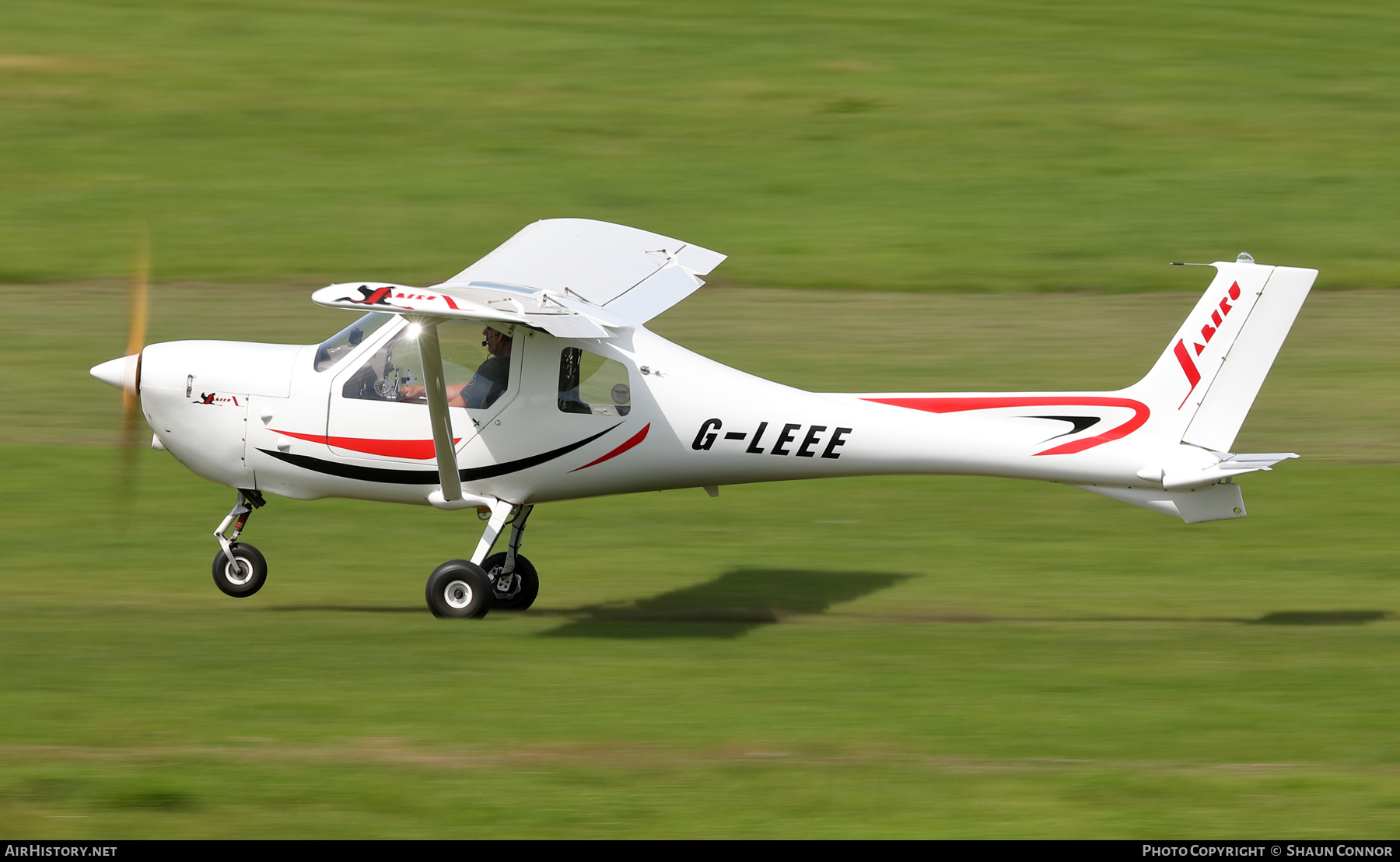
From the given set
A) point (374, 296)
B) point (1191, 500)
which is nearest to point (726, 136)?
point (1191, 500)

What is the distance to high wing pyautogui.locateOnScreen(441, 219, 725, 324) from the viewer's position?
12.8 meters

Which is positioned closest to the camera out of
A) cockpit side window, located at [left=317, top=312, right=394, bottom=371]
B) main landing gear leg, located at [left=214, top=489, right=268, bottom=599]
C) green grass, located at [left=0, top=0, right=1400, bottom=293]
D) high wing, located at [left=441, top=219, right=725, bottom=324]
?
cockpit side window, located at [left=317, top=312, right=394, bottom=371]

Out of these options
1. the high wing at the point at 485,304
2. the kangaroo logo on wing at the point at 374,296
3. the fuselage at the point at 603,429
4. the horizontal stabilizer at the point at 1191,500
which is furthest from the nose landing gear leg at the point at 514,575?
the horizontal stabilizer at the point at 1191,500

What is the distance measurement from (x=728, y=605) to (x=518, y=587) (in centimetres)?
156

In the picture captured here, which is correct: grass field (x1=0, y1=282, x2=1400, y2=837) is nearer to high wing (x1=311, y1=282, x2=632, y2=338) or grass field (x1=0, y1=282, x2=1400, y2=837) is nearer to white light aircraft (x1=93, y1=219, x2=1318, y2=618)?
white light aircraft (x1=93, y1=219, x2=1318, y2=618)

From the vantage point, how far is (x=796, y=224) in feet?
83.0

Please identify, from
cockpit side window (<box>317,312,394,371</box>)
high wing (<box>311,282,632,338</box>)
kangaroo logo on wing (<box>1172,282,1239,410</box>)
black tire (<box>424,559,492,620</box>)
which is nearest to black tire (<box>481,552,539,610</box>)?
black tire (<box>424,559,492,620</box>)

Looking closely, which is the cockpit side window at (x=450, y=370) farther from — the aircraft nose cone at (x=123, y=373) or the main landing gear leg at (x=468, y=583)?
the aircraft nose cone at (x=123, y=373)

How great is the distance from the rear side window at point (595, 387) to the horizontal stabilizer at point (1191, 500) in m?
3.22

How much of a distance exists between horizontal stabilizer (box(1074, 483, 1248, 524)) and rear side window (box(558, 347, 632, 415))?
3.22 metres

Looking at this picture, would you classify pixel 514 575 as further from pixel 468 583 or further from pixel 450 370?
pixel 450 370
